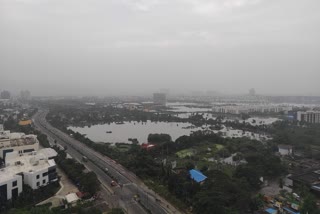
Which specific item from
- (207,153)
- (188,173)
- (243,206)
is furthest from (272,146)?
(243,206)

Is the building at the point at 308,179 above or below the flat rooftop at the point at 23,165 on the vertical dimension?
below

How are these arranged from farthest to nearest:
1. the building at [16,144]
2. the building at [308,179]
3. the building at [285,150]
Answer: the building at [285,150] < the building at [16,144] < the building at [308,179]

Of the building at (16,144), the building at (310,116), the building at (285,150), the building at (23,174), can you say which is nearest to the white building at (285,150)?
the building at (285,150)

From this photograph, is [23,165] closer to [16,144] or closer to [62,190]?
[62,190]

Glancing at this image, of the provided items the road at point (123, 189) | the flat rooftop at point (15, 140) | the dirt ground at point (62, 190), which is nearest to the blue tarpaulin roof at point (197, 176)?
the road at point (123, 189)

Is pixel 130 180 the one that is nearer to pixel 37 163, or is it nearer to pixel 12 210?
pixel 37 163

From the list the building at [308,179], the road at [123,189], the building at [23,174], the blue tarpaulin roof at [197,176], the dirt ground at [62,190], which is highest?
the building at [23,174]

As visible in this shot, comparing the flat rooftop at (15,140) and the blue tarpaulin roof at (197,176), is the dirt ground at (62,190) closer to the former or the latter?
the flat rooftop at (15,140)

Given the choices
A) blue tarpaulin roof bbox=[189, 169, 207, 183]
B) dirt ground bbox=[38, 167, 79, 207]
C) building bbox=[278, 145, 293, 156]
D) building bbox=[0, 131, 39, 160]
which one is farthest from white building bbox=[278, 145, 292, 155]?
building bbox=[0, 131, 39, 160]

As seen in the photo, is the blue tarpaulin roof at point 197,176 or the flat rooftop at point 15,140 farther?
the flat rooftop at point 15,140

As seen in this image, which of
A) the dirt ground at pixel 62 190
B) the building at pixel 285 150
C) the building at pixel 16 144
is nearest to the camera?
the dirt ground at pixel 62 190
